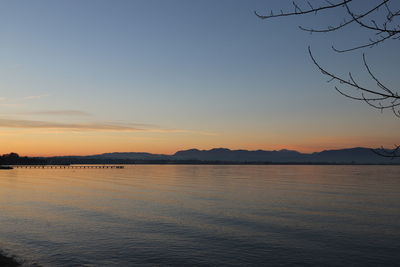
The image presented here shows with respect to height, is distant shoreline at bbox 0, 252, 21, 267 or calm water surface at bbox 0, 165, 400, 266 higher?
distant shoreline at bbox 0, 252, 21, 267

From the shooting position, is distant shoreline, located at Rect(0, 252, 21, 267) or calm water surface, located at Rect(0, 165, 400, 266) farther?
calm water surface, located at Rect(0, 165, 400, 266)

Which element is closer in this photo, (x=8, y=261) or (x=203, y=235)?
(x=8, y=261)

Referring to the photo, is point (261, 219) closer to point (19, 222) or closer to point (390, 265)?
point (390, 265)

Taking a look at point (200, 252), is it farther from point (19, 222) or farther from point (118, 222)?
point (19, 222)

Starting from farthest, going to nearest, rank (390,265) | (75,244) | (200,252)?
(75,244) < (200,252) < (390,265)

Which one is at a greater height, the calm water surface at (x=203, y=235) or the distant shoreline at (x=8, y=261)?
the distant shoreline at (x=8, y=261)

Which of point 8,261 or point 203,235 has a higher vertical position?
point 8,261

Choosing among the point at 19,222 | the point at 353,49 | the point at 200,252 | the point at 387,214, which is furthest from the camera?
the point at 387,214

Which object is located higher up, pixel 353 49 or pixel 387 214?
pixel 353 49

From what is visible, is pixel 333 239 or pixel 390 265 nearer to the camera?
pixel 390 265

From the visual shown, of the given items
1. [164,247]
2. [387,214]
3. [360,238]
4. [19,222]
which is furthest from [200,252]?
[387,214]

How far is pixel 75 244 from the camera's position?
30.5m

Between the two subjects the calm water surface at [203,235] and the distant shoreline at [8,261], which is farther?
the calm water surface at [203,235]

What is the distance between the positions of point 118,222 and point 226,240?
49.7ft
